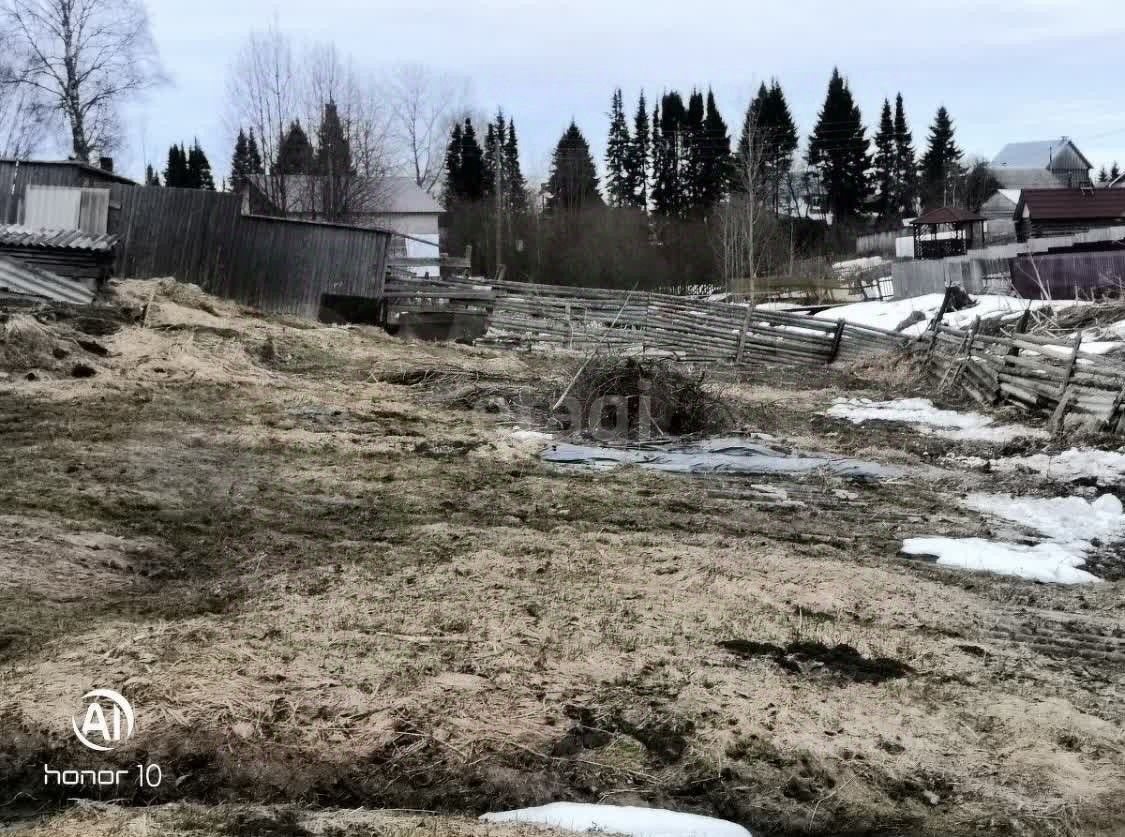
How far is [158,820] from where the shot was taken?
10.2ft

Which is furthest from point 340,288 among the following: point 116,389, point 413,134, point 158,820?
point 413,134

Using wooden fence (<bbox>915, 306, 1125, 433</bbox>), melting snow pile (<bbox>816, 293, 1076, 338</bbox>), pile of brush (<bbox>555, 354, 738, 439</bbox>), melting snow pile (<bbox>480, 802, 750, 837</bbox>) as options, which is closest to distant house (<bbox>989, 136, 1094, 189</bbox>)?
melting snow pile (<bbox>816, 293, 1076, 338</bbox>)

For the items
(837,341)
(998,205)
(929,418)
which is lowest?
(929,418)

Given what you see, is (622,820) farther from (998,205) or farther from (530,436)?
(998,205)

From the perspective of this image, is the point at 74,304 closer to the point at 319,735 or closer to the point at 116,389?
the point at 116,389

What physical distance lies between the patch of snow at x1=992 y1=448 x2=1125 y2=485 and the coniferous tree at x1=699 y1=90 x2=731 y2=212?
54.6 metres

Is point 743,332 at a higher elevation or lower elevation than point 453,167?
lower

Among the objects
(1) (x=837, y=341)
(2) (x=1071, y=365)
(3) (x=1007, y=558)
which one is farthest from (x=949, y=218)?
(3) (x=1007, y=558)

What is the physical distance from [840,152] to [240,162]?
1617 inches

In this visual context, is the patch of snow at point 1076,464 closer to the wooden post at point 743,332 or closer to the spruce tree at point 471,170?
the wooden post at point 743,332

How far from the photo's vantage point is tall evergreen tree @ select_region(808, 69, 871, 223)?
69.6 m

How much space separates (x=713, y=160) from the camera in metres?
67.6

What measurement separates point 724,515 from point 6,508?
4.79 metres

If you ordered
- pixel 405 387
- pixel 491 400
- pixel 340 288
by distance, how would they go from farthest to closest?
1. pixel 340 288
2. pixel 405 387
3. pixel 491 400
